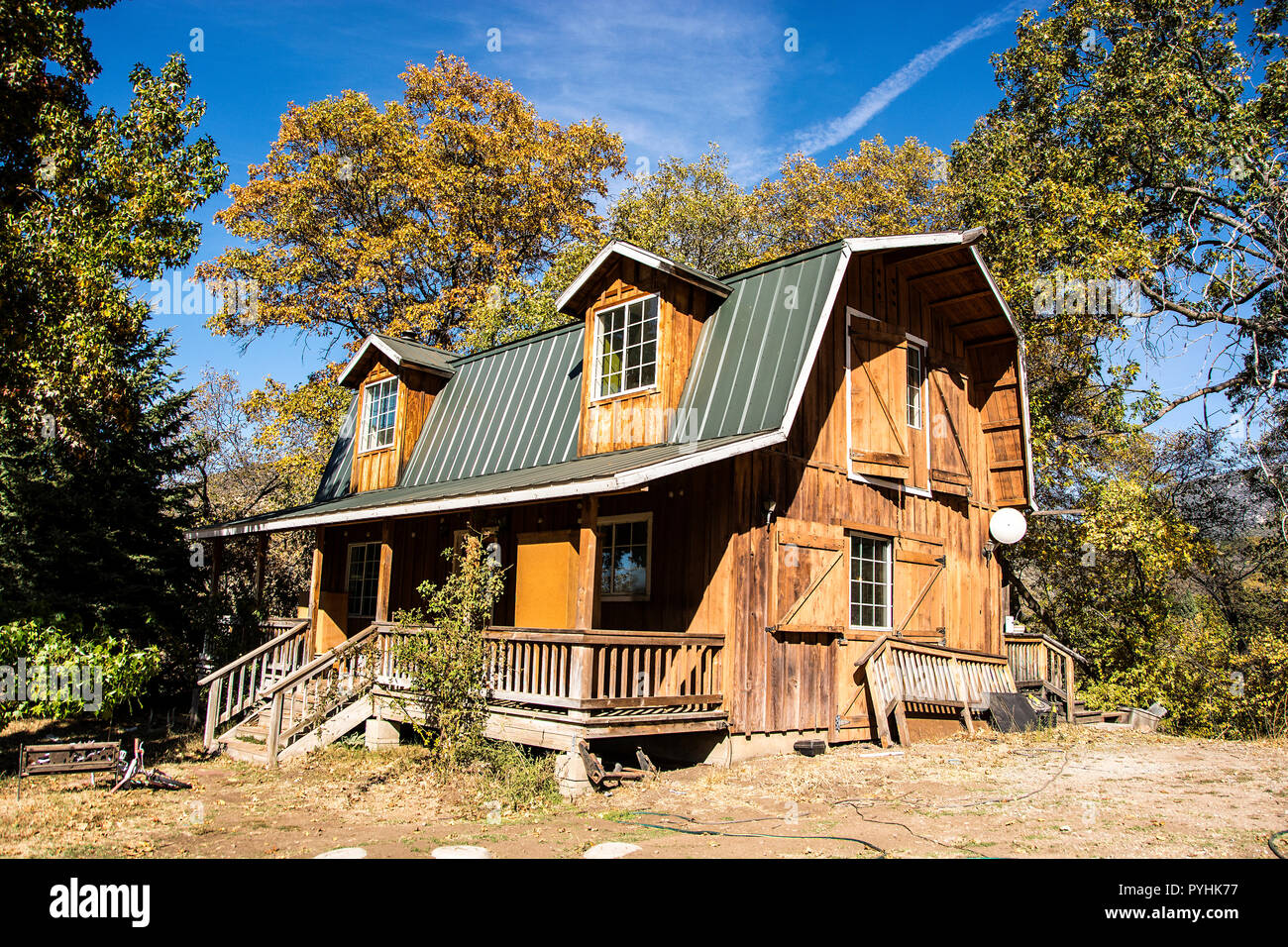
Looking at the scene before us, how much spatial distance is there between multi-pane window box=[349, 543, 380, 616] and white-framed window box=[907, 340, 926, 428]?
1007 cm

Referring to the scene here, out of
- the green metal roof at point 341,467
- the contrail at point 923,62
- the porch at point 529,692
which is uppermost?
the contrail at point 923,62

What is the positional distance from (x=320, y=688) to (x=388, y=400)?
6.57m

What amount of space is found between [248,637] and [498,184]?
642 inches

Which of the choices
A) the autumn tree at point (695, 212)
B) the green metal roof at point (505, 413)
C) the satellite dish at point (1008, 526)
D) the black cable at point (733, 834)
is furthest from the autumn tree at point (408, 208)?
the black cable at point (733, 834)

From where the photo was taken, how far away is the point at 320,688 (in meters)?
11.7

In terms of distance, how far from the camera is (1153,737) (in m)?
12.9

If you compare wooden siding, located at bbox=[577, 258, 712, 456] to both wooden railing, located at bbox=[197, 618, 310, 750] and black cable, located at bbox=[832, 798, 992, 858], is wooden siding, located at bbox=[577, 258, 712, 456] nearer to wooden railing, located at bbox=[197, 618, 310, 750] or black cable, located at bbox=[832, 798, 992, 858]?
black cable, located at bbox=[832, 798, 992, 858]

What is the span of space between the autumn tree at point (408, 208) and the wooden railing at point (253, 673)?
12.9 metres

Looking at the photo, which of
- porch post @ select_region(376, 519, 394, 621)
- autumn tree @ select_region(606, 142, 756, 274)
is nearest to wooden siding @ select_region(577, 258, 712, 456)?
porch post @ select_region(376, 519, 394, 621)

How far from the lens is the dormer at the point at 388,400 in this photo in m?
16.1

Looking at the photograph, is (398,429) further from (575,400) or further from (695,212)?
(695,212)

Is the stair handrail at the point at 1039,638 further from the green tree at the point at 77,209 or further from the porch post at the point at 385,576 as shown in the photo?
the green tree at the point at 77,209

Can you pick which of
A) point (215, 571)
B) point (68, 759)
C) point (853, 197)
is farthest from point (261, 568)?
point (853, 197)

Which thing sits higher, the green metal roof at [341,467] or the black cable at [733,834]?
the green metal roof at [341,467]
